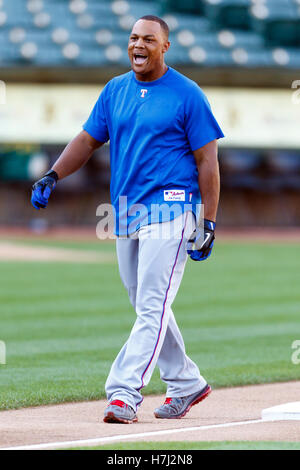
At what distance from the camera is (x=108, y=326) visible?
1224 cm

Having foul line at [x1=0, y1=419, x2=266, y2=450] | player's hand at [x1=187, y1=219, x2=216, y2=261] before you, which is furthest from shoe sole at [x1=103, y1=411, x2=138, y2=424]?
player's hand at [x1=187, y1=219, x2=216, y2=261]

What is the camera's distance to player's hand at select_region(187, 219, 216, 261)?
5.72m

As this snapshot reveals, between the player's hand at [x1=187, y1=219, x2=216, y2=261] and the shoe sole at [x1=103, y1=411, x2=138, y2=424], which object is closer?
the shoe sole at [x1=103, y1=411, x2=138, y2=424]

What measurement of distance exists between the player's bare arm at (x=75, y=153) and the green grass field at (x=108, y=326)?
1.61 m

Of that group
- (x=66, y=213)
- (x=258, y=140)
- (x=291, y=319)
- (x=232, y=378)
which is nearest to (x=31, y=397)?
(x=232, y=378)

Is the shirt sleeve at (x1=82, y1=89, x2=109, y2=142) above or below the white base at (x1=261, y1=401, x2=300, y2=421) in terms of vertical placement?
above

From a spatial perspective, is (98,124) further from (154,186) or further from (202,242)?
(202,242)

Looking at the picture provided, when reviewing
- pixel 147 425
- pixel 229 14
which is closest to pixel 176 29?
pixel 229 14

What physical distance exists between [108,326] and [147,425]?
262 inches

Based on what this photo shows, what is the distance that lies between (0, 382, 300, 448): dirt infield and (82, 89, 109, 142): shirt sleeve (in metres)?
1.67

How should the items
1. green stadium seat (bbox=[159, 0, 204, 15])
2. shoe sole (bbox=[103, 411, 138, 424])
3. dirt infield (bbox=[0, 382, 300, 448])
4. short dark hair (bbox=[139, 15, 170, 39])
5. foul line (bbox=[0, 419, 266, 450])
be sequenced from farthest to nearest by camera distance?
green stadium seat (bbox=[159, 0, 204, 15]) < short dark hair (bbox=[139, 15, 170, 39]) < shoe sole (bbox=[103, 411, 138, 424]) < dirt infield (bbox=[0, 382, 300, 448]) < foul line (bbox=[0, 419, 266, 450])

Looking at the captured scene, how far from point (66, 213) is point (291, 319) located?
99.3 feet

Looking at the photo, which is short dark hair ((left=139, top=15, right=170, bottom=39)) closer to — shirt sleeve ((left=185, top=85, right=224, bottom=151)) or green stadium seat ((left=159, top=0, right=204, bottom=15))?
shirt sleeve ((left=185, top=85, right=224, bottom=151))

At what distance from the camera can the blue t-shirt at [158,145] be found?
5727 millimetres
